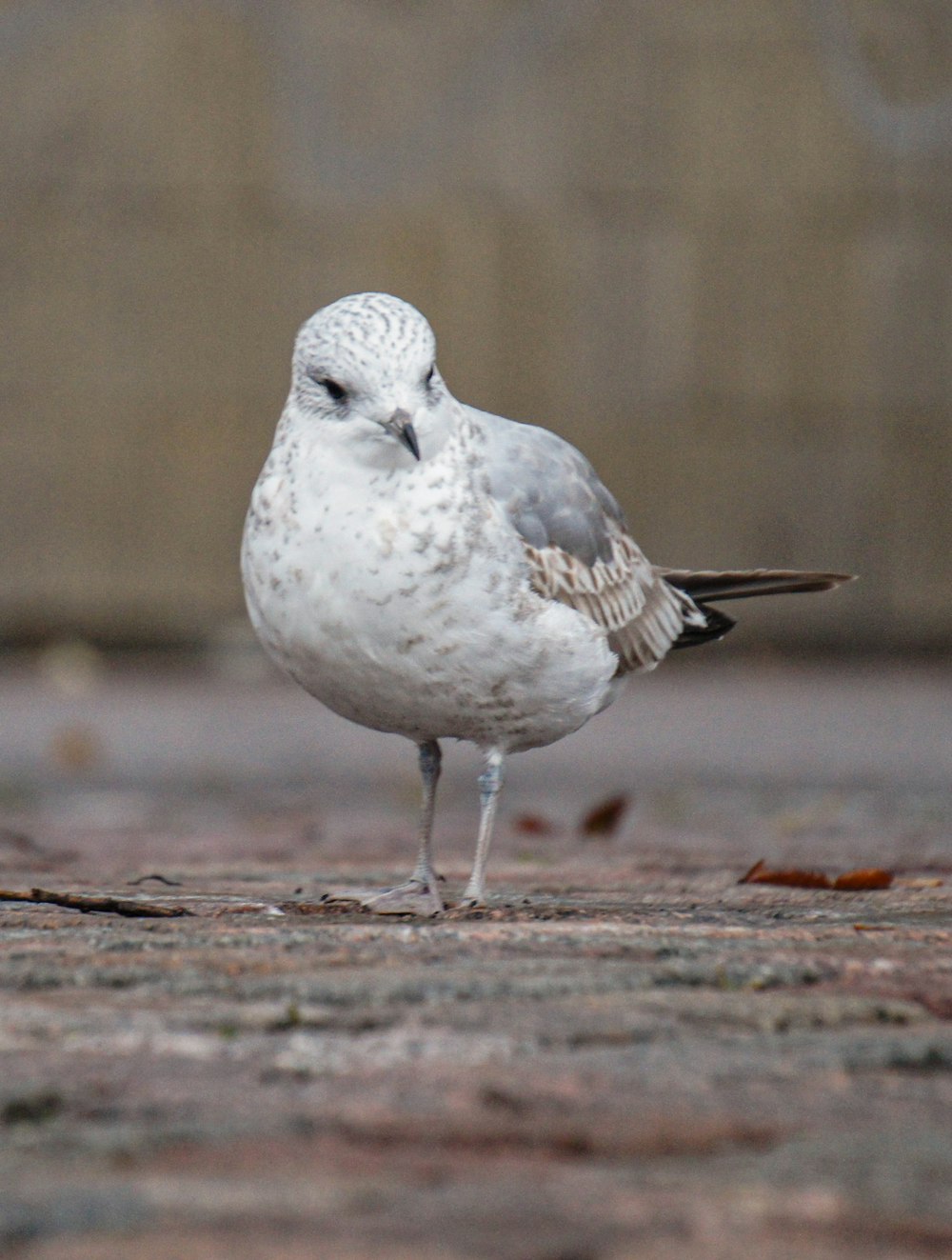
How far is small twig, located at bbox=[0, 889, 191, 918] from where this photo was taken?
8.72 feet

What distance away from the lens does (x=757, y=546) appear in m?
7.88

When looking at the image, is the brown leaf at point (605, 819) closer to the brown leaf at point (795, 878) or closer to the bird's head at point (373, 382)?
the brown leaf at point (795, 878)

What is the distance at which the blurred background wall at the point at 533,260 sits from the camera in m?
7.82

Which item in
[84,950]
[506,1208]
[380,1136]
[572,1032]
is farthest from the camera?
[84,950]

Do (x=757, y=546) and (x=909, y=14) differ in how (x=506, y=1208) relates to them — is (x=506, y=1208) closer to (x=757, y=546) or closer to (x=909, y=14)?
(x=757, y=546)

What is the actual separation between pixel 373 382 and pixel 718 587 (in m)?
1.29

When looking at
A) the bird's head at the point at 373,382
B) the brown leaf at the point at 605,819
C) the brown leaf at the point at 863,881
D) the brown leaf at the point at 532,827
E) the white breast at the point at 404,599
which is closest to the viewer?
the white breast at the point at 404,599

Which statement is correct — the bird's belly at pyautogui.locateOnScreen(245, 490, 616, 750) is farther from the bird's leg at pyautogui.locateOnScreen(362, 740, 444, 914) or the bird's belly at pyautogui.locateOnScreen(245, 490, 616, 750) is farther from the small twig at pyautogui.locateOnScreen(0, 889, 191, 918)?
the small twig at pyautogui.locateOnScreen(0, 889, 191, 918)

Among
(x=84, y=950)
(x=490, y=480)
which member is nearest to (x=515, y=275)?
(x=490, y=480)

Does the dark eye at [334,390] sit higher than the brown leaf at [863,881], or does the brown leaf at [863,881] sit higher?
the dark eye at [334,390]

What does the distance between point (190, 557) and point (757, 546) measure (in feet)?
7.38

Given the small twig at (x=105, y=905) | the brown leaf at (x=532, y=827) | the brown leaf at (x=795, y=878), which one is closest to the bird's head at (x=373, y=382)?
the small twig at (x=105, y=905)

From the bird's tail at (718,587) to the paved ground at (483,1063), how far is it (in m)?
0.47

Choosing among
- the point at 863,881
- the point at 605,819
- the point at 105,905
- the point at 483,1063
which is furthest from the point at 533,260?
the point at 483,1063
